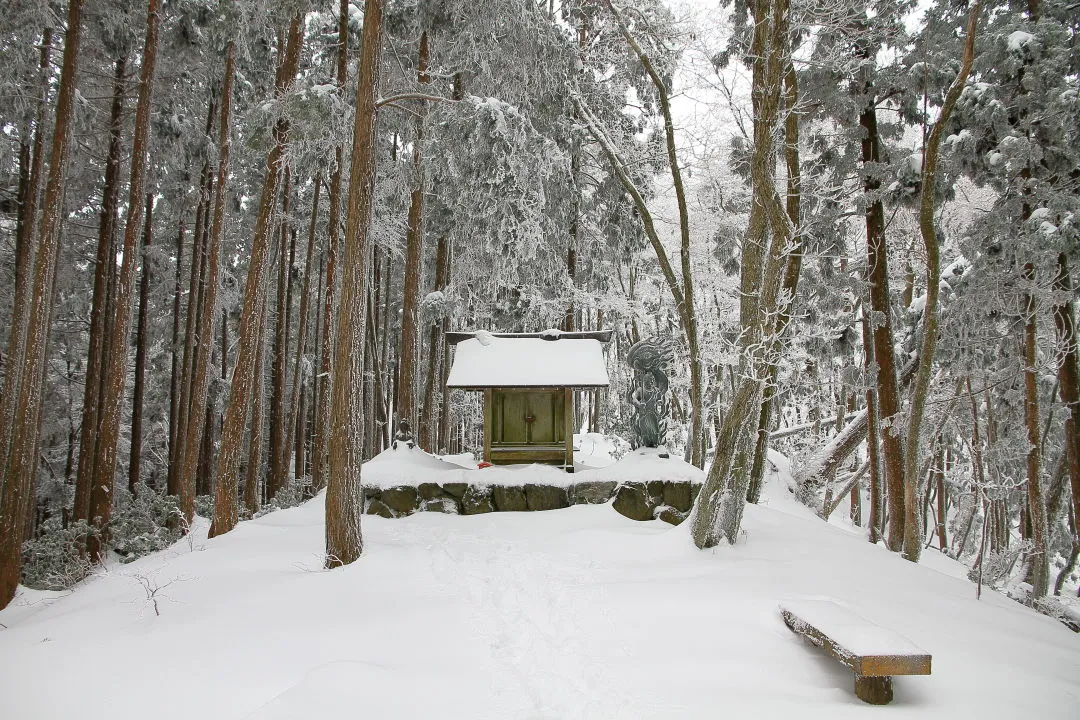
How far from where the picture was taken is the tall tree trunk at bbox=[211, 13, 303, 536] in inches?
329

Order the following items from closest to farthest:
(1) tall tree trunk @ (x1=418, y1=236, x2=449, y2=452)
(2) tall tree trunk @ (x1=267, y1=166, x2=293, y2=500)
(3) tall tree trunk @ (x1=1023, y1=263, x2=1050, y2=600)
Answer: (3) tall tree trunk @ (x1=1023, y1=263, x2=1050, y2=600), (1) tall tree trunk @ (x1=418, y1=236, x2=449, y2=452), (2) tall tree trunk @ (x1=267, y1=166, x2=293, y2=500)

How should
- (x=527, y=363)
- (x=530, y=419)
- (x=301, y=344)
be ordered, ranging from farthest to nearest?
(x=301, y=344) → (x=530, y=419) → (x=527, y=363)

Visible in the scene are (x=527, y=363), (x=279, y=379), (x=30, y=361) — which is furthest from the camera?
(x=279, y=379)

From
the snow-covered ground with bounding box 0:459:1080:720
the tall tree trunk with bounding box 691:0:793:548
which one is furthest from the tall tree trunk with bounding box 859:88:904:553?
the tall tree trunk with bounding box 691:0:793:548

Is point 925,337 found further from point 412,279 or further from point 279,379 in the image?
point 279,379

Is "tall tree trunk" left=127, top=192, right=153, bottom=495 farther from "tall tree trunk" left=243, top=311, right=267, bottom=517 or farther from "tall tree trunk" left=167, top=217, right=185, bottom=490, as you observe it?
"tall tree trunk" left=243, top=311, right=267, bottom=517

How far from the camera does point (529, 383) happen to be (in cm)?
891

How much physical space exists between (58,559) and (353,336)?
306 inches

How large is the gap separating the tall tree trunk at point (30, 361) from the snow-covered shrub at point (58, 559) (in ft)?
2.59

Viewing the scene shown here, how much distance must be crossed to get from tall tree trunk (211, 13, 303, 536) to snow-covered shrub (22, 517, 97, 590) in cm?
277

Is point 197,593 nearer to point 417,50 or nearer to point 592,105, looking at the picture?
point 417,50

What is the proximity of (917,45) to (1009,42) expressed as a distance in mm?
1217

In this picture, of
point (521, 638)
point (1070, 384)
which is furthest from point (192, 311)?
point (1070, 384)

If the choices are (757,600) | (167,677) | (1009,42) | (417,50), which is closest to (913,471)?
(757,600)
